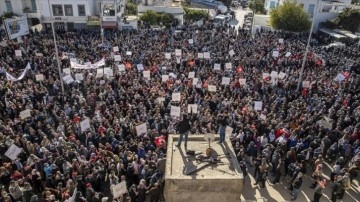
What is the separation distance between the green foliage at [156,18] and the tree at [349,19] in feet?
66.2

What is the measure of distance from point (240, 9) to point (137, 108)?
2059 inches

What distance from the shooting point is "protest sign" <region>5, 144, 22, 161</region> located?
13.3 metres

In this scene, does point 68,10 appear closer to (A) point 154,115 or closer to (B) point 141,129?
(A) point 154,115

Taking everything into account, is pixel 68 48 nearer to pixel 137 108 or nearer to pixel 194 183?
pixel 137 108

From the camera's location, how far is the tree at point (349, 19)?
40500 millimetres

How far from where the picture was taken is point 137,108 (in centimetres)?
1770

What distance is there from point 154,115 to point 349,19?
109 feet

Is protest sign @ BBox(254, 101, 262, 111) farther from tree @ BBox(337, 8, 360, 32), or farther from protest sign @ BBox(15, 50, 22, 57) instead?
tree @ BBox(337, 8, 360, 32)

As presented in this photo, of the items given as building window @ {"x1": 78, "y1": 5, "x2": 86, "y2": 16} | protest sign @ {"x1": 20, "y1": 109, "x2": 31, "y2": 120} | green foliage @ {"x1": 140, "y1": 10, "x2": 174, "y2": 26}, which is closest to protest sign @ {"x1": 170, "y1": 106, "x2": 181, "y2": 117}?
protest sign @ {"x1": 20, "y1": 109, "x2": 31, "y2": 120}

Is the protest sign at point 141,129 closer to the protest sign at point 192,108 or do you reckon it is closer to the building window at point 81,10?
the protest sign at point 192,108

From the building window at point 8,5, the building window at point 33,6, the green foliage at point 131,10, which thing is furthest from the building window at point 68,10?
the green foliage at point 131,10

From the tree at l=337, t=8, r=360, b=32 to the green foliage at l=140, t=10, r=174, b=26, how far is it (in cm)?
2017

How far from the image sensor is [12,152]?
13.3m

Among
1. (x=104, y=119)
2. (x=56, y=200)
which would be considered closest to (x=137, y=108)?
(x=104, y=119)
